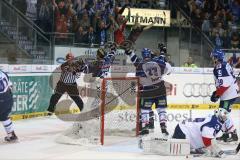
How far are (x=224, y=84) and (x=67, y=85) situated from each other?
4592mm

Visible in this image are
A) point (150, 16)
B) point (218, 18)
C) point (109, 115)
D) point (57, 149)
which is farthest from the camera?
point (218, 18)

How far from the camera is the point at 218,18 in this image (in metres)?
20.4

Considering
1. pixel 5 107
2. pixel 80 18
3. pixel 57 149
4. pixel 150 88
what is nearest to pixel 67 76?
pixel 150 88

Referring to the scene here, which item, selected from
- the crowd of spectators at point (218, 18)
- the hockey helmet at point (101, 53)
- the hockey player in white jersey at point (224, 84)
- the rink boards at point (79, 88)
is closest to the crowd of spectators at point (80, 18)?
the rink boards at point (79, 88)

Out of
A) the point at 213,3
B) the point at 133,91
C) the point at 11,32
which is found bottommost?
the point at 133,91

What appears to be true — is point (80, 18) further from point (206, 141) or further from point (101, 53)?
point (206, 141)

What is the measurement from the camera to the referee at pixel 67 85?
1366 cm

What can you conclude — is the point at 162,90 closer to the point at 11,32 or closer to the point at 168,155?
the point at 168,155

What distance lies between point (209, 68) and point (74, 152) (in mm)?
8199

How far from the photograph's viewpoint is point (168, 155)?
342 inches

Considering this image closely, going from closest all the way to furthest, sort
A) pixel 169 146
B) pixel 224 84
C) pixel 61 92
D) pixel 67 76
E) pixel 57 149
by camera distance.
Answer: pixel 169 146 < pixel 57 149 < pixel 224 84 < pixel 67 76 < pixel 61 92

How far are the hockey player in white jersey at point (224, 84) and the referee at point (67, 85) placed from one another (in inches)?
165

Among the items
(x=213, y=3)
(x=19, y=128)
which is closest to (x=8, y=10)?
(x=19, y=128)

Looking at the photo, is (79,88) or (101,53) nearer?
(101,53)
